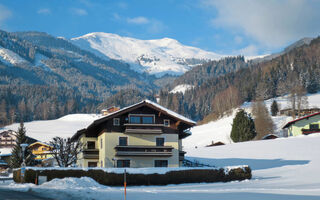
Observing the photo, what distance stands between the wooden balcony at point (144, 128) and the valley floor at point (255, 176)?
12.8 metres

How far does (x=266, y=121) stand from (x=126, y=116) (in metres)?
75.5

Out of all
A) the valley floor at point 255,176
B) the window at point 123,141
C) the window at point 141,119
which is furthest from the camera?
the window at point 141,119

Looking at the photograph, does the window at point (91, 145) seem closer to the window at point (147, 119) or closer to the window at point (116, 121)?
the window at point (116, 121)

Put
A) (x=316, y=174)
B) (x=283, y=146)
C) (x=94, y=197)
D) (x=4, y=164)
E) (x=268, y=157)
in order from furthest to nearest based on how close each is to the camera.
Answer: (x=4, y=164), (x=283, y=146), (x=268, y=157), (x=316, y=174), (x=94, y=197)

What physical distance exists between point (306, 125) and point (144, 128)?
58.8 m

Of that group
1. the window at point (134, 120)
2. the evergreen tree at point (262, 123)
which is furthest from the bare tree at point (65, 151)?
the evergreen tree at point (262, 123)

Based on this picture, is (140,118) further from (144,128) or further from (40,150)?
(40,150)

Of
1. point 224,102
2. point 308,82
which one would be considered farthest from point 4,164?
point 308,82

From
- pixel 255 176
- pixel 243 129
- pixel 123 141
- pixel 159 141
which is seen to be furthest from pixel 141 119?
pixel 243 129

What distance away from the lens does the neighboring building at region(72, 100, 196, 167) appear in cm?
5125

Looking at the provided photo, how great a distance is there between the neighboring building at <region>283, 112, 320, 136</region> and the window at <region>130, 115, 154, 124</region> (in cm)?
5444

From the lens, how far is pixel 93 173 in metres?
39.1

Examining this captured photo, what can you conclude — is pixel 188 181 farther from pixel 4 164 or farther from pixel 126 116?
pixel 4 164

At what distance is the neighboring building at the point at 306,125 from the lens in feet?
313
